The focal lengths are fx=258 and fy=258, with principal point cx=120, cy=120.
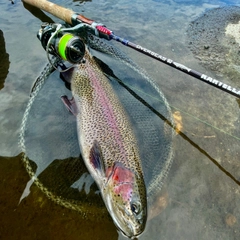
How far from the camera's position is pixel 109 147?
284 centimetres

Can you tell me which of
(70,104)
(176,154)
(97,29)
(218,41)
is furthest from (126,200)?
(218,41)

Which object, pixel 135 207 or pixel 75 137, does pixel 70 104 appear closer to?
pixel 75 137

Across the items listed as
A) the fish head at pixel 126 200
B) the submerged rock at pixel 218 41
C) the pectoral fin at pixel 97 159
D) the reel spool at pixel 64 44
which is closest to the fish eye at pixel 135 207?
the fish head at pixel 126 200

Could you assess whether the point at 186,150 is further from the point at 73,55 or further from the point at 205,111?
the point at 73,55

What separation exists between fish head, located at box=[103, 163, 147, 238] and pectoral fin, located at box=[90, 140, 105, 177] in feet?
0.40

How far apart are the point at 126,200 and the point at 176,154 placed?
1.01 m

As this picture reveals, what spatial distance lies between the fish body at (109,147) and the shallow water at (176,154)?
1.03ft

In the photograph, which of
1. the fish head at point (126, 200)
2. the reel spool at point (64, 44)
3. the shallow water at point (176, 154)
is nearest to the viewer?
the fish head at point (126, 200)

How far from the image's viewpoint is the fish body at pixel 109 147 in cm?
231

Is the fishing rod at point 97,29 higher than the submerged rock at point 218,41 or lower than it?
higher

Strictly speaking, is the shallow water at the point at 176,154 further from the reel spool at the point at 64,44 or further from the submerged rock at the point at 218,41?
the reel spool at the point at 64,44

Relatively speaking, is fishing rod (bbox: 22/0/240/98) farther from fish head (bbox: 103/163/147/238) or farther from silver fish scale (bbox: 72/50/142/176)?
fish head (bbox: 103/163/147/238)

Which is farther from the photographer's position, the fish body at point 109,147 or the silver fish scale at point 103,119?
the silver fish scale at point 103,119

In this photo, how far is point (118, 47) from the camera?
179 inches
